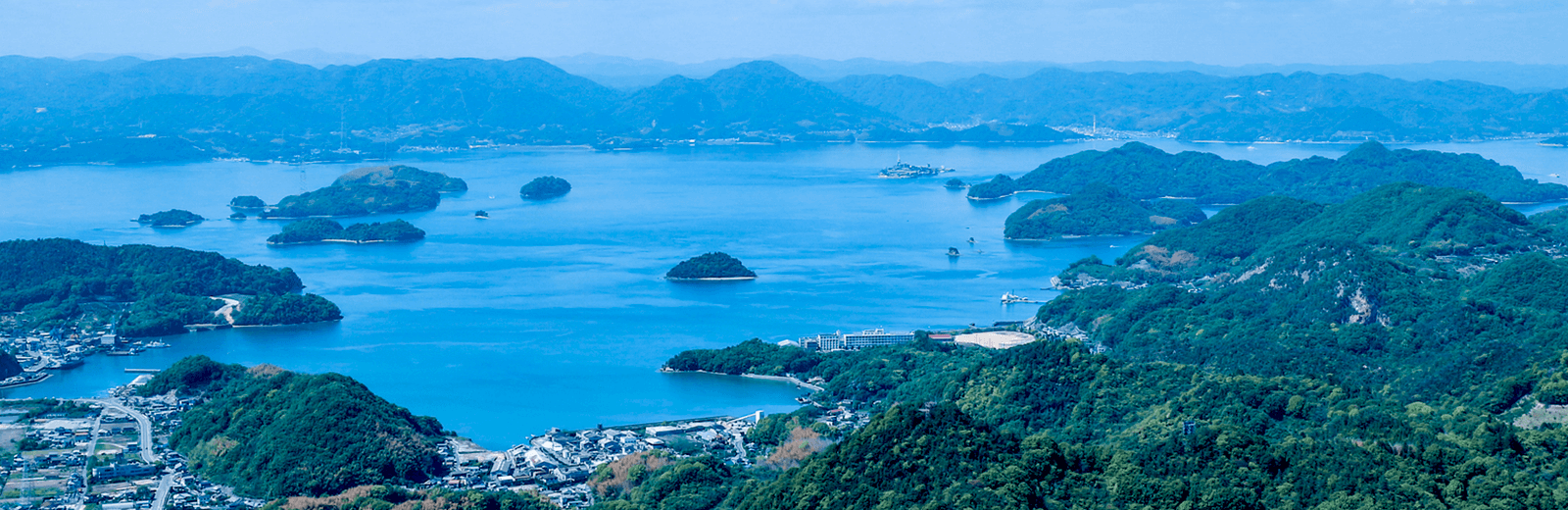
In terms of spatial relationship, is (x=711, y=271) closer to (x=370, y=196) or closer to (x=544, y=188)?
(x=370, y=196)

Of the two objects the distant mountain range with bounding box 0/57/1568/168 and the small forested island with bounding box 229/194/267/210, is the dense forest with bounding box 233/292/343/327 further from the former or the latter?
the distant mountain range with bounding box 0/57/1568/168

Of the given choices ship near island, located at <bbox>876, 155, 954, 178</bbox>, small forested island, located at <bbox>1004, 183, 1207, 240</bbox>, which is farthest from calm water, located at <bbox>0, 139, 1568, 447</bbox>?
ship near island, located at <bbox>876, 155, 954, 178</bbox>

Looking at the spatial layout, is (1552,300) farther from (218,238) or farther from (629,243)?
(218,238)

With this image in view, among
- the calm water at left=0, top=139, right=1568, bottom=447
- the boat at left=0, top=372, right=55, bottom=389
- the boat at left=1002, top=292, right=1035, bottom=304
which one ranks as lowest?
the boat at left=1002, top=292, right=1035, bottom=304

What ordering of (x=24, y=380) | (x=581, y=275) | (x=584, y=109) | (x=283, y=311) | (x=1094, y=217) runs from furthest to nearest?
(x=584, y=109) < (x=1094, y=217) < (x=581, y=275) < (x=283, y=311) < (x=24, y=380)

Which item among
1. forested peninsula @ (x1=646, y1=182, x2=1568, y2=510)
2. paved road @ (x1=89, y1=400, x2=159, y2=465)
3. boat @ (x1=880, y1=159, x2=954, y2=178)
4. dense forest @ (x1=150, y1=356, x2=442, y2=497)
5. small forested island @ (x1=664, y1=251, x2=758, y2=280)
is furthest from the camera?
boat @ (x1=880, y1=159, x2=954, y2=178)

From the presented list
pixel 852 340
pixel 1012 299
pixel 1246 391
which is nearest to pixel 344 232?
pixel 1012 299
